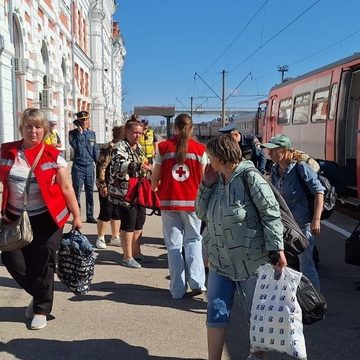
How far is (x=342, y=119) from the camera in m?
10.4

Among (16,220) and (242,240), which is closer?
(242,240)

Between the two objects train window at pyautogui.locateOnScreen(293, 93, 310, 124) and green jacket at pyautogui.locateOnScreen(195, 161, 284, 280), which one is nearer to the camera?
green jacket at pyautogui.locateOnScreen(195, 161, 284, 280)

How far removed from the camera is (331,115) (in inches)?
435

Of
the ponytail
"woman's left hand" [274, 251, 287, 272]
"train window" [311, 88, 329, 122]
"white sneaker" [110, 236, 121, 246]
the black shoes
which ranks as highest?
"train window" [311, 88, 329, 122]

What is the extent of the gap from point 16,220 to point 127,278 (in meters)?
1.92

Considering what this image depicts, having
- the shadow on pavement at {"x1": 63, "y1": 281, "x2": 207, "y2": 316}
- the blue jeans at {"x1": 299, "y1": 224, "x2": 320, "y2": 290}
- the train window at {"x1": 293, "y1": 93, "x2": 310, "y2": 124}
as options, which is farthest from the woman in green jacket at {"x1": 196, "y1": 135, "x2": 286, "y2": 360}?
the train window at {"x1": 293, "y1": 93, "x2": 310, "y2": 124}

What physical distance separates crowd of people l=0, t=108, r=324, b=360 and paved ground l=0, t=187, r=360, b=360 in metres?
0.24

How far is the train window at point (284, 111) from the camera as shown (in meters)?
15.3

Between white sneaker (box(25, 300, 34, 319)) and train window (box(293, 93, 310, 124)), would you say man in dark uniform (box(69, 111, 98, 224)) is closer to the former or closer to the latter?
white sneaker (box(25, 300, 34, 319))

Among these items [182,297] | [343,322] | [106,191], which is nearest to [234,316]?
[182,297]

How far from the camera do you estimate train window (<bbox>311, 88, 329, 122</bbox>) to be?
11.6m

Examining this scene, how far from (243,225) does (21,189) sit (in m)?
1.99

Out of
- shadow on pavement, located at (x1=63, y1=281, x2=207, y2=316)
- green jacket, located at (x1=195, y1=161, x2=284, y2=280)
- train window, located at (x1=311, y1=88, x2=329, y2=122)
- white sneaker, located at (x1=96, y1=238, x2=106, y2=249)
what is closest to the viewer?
green jacket, located at (x1=195, y1=161, x2=284, y2=280)

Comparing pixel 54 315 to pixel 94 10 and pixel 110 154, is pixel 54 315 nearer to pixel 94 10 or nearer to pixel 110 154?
pixel 110 154
